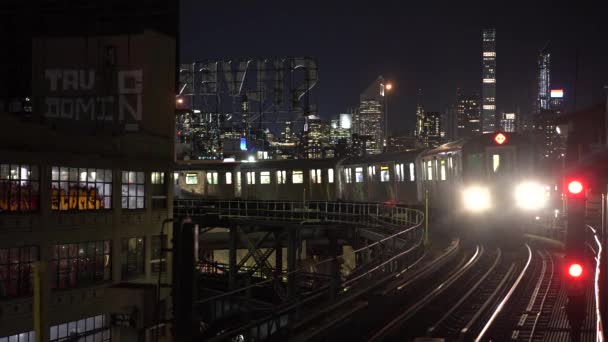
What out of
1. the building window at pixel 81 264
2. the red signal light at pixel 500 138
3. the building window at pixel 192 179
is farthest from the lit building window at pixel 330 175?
the building window at pixel 81 264

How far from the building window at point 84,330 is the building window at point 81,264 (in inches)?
52.5

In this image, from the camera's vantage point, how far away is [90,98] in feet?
96.0

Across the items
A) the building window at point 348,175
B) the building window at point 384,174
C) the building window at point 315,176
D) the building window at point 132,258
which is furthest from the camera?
the building window at point 315,176

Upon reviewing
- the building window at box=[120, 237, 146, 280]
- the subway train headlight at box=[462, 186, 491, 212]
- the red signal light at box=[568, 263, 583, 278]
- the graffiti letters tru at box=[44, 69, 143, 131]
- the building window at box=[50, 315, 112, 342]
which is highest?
the graffiti letters tru at box=[44, 69, 143, 131]

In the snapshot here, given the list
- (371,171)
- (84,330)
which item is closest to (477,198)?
(84,330)

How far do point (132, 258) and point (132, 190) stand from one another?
2.58 metres

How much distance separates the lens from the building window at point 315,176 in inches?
1964

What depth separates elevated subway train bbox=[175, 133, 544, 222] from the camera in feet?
83.5

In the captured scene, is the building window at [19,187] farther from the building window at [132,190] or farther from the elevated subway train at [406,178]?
the elevated subway train at [406,178]

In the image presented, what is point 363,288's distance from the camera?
52.6ft

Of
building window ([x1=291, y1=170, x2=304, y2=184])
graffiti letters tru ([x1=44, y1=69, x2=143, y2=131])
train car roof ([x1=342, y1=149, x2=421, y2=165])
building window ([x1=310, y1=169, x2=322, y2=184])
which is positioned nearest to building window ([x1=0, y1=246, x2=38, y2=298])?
graffiti letters tru ([x1=44, y1=69, x2=143, y2=131])

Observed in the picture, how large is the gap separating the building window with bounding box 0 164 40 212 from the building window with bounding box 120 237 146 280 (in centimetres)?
493

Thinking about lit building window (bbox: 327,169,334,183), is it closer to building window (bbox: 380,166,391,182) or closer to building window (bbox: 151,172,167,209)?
building window (bbox: 380,166,391,182)

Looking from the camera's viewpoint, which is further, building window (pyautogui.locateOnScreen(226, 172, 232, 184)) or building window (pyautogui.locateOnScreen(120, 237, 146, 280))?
building window (pyautogui.locateOnScreen(226, 172, 232, 184))
